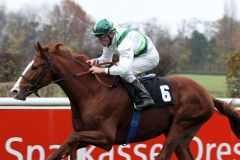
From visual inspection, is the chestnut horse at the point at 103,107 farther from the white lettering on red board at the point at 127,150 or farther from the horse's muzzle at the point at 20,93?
the white lettering on red board at the point at 127,150

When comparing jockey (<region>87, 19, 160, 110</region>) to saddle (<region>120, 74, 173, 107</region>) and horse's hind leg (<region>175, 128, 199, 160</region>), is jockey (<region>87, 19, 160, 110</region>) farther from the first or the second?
horse's hind leg (<region>175, 128, 199, 160</region>)

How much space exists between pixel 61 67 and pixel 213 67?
28559 mm

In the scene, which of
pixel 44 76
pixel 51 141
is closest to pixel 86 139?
pixel 44 76

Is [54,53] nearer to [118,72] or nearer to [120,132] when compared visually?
[118,72]

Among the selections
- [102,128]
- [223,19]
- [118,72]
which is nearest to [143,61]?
[118,72]

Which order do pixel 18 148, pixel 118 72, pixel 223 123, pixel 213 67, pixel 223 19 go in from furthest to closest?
pixel 223 19, pixel 213 67, pixel 223 123, pixel 18 148, pixel 118 72

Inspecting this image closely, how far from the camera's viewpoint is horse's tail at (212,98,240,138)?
6.19 metres

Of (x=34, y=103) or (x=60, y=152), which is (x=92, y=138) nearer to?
(x=60, y=152)

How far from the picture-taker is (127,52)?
17.4 feet

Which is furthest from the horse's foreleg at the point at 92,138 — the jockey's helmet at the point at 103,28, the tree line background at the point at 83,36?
the tree line background at the point at 83,36

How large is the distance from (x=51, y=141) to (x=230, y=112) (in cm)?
200

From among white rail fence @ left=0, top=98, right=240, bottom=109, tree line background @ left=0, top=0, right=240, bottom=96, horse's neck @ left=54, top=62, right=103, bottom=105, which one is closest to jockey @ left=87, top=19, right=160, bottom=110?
horse's neck @ left=54, top=62, right=103, bottom=105

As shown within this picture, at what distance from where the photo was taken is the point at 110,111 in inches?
213

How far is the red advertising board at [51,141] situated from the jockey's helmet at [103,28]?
58.3 inches
